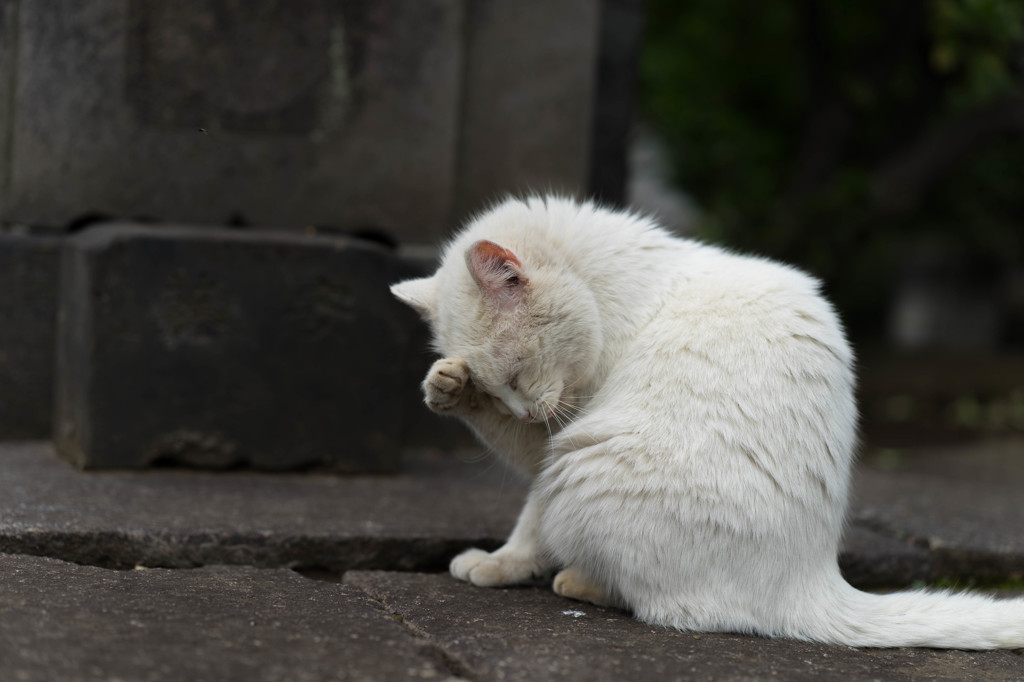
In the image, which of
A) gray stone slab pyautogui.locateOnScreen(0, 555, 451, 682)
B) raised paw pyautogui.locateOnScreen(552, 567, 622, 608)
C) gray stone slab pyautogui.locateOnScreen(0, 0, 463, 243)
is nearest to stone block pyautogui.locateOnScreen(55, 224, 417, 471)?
gray stone slab pyautogui.locateOnScreen(0, 0, 463, 243)

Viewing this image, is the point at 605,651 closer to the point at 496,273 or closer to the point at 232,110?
the point at 496,273

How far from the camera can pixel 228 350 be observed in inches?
138

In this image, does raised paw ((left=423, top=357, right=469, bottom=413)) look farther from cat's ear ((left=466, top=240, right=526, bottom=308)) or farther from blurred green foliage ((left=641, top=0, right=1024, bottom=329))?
blurred green foliage ((left=641, top=0, right=1024, bottom=329))

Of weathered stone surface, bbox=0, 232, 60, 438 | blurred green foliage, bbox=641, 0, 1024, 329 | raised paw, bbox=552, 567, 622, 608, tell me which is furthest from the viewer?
blurred green foliage, bbox=641, 0, 1024, 329

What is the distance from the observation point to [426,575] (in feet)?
8.85

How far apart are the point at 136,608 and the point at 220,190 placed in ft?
6.72

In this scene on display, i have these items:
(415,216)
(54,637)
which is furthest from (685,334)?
(415,216)

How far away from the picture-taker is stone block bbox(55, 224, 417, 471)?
3.37m

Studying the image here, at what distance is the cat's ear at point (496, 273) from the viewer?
7.65 ft

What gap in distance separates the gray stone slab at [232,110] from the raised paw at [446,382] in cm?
170

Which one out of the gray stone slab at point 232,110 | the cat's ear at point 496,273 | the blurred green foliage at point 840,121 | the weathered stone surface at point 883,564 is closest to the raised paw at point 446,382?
the cat's ear at point 496,273

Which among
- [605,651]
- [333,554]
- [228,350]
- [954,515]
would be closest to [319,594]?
[333,554]

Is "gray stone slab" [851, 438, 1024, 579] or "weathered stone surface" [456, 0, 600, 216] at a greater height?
"weathered stone surface" [456, 0, 600, 216]

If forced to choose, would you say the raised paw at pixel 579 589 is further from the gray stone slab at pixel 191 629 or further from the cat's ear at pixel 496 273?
the cat's ear at pixel 496 273
